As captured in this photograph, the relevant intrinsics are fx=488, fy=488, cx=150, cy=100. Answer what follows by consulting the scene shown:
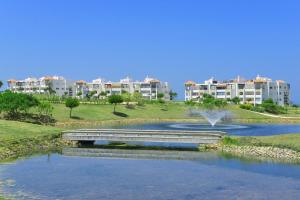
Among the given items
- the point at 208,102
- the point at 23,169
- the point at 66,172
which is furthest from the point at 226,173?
the point at 208,102

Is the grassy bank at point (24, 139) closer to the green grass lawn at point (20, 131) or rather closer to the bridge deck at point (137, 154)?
the green grass lawn at point (20, 131)

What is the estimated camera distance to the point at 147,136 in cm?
5603

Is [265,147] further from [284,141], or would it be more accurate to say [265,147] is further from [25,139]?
[25,139]

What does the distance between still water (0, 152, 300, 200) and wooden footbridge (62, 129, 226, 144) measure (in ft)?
21.3

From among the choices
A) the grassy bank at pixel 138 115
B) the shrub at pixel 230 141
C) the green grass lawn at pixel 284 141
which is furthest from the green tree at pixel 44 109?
the green grass lawn at pixel 284 141

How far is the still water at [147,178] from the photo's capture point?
3089cm

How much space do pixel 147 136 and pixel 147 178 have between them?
1948 centimetres

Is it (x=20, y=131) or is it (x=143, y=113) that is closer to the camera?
(x=20, y=131)

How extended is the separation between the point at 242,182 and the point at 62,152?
23589 millimetres

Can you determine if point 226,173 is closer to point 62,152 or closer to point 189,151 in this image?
point 189,151

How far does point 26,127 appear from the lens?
2422 inches

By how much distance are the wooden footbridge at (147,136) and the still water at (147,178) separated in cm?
649

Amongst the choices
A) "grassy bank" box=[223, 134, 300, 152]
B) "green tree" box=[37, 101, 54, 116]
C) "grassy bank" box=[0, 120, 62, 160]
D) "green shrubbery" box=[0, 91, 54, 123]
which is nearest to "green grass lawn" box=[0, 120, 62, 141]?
"grassy bank" box=[0, 120, 62, 160]

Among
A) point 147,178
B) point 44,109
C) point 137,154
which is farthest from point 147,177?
point 44,109
